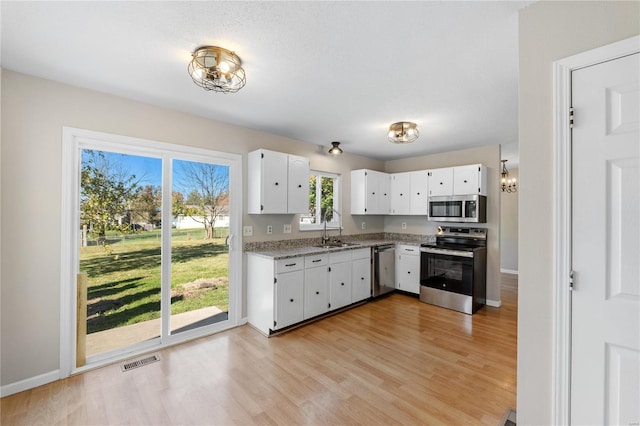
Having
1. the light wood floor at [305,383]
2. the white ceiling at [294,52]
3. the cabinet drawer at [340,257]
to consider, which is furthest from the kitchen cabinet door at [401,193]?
the light wood floor at [305,383]

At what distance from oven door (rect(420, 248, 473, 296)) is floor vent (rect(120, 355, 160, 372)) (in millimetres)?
3673

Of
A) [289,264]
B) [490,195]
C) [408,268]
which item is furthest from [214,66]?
[490,195]

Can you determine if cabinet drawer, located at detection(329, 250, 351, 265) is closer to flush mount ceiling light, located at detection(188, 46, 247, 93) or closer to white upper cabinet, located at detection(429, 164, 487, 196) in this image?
white upper cabinet, located at detection(429, 164, 487, 196)

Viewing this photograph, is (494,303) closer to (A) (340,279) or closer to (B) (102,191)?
(A) (340,279)

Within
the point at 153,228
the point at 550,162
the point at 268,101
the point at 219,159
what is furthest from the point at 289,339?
the point at 550,162

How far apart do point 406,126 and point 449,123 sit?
53cm

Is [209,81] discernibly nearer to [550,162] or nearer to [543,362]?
[550,162]

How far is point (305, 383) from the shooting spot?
7.38ft

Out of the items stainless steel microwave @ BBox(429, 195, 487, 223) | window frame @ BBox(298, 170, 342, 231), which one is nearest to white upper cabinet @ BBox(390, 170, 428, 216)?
stainless steel microwave @ BBox(429, 195, 487, 223)

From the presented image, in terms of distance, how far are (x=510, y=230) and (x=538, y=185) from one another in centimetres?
602

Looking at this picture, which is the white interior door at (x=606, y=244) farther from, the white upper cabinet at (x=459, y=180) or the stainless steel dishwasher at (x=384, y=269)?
the stainless steel dishwasher at (x=384, y=269)

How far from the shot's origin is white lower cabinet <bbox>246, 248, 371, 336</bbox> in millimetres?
3146

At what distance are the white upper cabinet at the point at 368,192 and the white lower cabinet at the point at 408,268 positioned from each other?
2.73 ft

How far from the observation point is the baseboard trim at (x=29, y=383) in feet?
6.80
